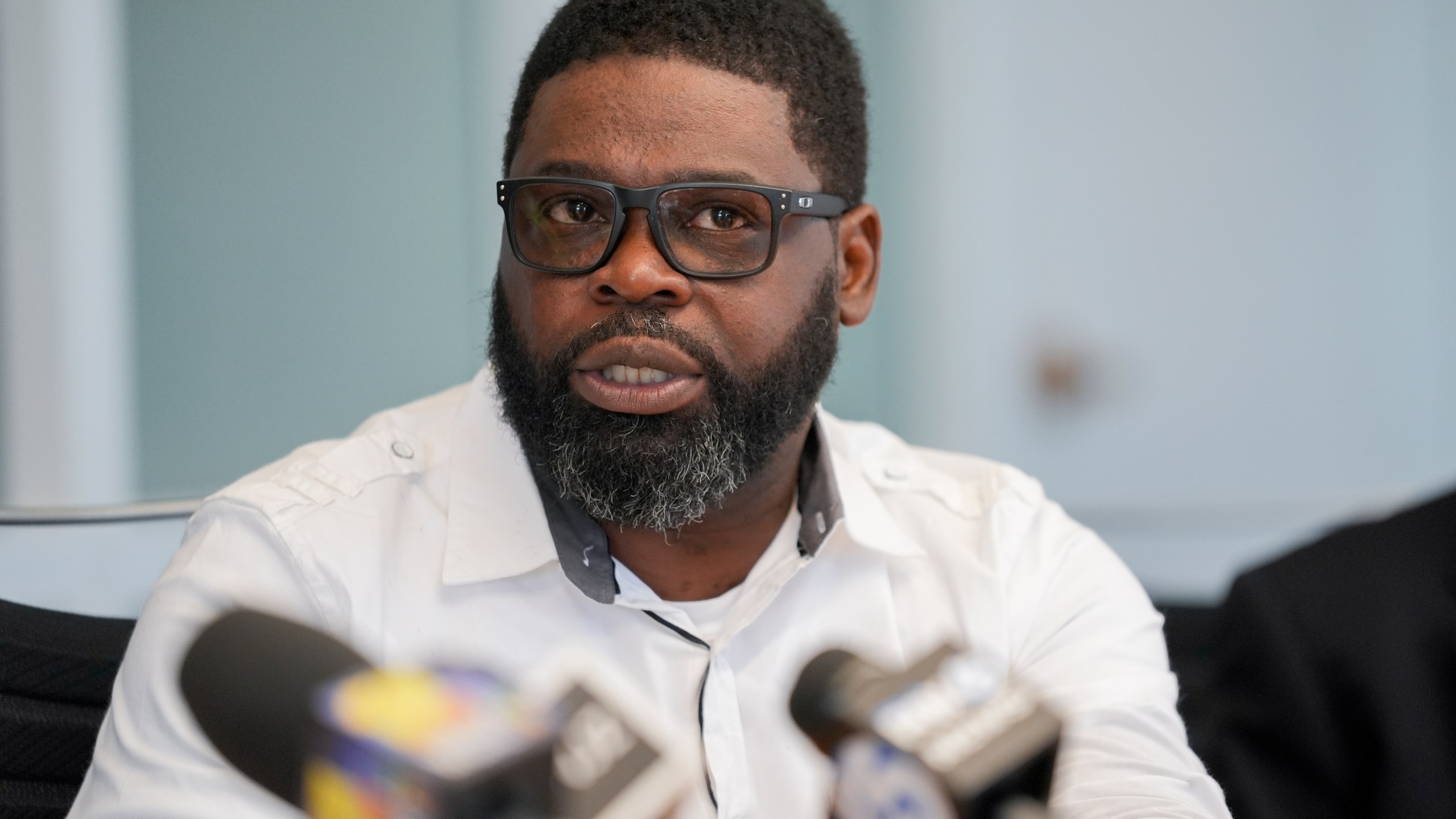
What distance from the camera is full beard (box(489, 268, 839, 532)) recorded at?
1.20 m

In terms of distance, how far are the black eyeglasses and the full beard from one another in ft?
0.23

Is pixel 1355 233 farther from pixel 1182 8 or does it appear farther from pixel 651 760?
pixel 651 760

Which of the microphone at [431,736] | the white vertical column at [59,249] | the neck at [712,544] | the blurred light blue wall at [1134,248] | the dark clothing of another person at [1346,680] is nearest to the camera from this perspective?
the microphone at [431,736]

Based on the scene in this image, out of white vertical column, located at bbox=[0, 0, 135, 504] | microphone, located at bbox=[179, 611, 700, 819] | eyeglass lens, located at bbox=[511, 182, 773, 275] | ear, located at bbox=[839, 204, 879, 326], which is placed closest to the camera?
microphone, located at bbox=[179, 611, 700, 819]

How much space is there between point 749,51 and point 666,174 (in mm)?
201

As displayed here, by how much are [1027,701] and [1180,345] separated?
113 inches

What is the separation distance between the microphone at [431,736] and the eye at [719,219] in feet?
2.39

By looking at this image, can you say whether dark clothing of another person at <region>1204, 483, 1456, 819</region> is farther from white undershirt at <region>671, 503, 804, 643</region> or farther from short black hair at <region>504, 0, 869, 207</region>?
short black hair at <region>504, 0, 869, 207</region>

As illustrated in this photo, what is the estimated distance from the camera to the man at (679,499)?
3.81ft

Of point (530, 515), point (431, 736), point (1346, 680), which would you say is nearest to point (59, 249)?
point (530, 515)

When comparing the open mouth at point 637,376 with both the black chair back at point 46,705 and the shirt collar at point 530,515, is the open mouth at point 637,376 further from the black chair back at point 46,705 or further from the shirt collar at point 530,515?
the black chair back at point 46,705

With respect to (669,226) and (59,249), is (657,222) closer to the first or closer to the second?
(669,226)

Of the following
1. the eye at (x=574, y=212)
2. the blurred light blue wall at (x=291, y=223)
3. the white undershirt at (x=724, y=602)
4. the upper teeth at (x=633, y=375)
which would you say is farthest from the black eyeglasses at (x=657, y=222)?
the blurred light blue wall at (x=291, y=223)

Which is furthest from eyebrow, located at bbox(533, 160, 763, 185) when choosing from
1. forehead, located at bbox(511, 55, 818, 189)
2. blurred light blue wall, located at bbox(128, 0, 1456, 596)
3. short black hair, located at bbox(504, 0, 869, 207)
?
blurred light blue wall, located at bbox(128, 0, 1456, 596)
